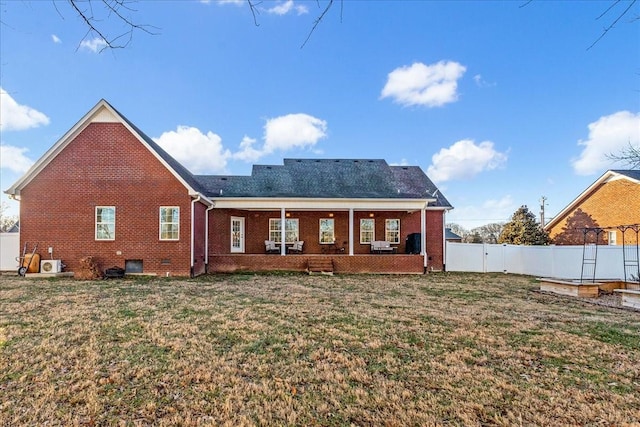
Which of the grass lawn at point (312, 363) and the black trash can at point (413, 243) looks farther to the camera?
the black trash can at point (413, 243)

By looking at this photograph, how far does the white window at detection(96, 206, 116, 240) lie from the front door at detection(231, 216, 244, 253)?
5.42 m

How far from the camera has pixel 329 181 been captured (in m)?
18.1

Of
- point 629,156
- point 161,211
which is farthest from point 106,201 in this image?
point 629,156

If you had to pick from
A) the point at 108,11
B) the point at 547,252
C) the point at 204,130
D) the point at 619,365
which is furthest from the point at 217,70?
the point at 547,252

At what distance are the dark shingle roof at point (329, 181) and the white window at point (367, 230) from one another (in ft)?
6.20

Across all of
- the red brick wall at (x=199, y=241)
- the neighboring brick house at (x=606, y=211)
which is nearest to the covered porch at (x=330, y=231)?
the red brick wall at (x=199, y=241)

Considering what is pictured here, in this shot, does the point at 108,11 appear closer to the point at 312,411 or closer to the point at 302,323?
the point at 312,411

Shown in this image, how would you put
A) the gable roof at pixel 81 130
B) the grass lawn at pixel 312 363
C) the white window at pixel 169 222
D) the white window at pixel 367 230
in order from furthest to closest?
the white window at pixel 367 230 → the white window at pixel 169 222 → the gable roof at pixel 81 130 → the grass lawn at pixel 312 363

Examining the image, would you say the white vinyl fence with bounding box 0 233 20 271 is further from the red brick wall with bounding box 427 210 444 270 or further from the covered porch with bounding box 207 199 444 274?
the red brick wall with bounding box 427 210 444 270

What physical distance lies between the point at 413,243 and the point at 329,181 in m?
5.45

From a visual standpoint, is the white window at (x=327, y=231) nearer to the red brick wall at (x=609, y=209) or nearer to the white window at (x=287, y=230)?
the white window at (x=287, y=230)

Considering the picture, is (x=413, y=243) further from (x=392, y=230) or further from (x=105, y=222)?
(x=105, y=222)

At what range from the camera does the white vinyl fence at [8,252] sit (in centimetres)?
1430

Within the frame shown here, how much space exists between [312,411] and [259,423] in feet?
1.65
